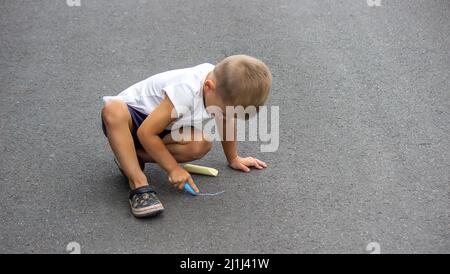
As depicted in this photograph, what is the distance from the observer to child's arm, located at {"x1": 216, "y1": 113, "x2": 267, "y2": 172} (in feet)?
7.51

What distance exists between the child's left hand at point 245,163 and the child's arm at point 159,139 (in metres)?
0.30

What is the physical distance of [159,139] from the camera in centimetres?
214

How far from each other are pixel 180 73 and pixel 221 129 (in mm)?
276

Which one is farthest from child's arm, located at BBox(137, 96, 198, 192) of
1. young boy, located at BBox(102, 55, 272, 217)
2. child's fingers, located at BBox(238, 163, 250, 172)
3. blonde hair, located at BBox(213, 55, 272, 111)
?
child's fingers, located at BBox(238, 163, 250, 172)

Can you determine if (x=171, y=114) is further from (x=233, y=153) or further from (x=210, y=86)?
(x=233, y=153)

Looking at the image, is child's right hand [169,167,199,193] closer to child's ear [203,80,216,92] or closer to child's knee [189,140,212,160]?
child's knee [189,140,212,160]

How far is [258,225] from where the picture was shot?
7.05 feet

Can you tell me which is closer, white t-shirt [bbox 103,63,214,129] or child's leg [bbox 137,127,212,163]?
white t-shirt [bbox 103,63,214,129]

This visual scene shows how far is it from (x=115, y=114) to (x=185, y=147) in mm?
288

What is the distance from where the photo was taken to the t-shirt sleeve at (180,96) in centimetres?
210

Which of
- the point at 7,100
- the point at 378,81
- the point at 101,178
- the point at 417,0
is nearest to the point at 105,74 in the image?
the point at 7,100

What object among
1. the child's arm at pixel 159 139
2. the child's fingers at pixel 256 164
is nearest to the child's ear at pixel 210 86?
the child's arm at pixel 159 139

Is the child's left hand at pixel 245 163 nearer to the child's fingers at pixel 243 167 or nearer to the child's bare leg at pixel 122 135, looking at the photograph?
the child's fingers at pixel 243 167
